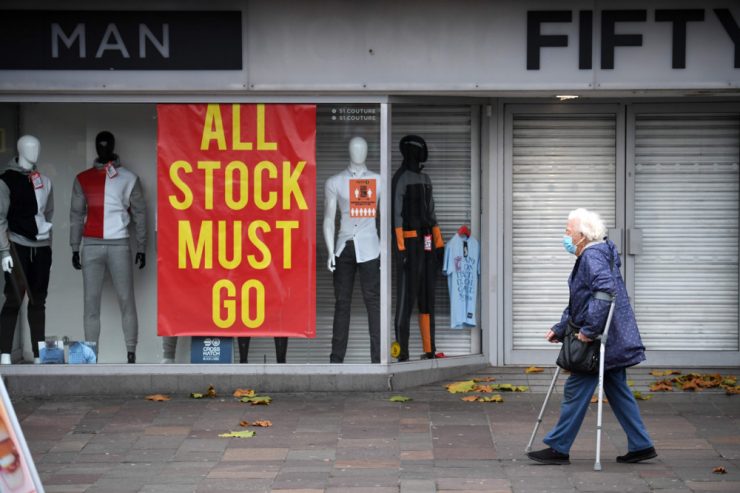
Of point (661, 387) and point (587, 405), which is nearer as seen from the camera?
point (587, 405)

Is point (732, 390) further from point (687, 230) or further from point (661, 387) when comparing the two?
point (687, 230)

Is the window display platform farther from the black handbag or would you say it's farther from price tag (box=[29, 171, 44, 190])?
the black handbag

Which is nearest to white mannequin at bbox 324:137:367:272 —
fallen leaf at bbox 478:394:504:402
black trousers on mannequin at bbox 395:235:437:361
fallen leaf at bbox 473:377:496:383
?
black trousers on mannequin at bbox 395:235:437:361

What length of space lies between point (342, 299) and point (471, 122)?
2.16 m

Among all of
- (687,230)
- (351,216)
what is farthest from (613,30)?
(351,216)

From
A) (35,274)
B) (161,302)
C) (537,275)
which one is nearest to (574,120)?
(537,275)

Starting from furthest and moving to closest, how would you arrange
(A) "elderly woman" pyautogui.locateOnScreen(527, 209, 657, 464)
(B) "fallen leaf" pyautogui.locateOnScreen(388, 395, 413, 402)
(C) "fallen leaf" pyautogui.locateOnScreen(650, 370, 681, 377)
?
(C) "fallen leaf" pyautogui.locateOnScreen(650, 370, 681, 377)
(B) "fallen leaf" pyautogui.locateOnScreen(388, 395, 413, 402)
(A) "elderly woman" pyautogui.locateOnScreen(527, 209, 657, 464)

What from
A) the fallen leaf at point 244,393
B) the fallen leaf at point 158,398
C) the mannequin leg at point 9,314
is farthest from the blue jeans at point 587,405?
the mannequin leg at point 9,314

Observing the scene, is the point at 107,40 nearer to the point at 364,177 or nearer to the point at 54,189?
the point at 54,189

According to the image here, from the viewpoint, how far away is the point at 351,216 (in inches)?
471

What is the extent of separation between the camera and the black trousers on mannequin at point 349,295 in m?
12.0

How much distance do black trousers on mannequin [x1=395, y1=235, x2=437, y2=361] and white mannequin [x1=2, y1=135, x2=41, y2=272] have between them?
358cm

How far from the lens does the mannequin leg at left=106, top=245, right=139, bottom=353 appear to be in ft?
39.7

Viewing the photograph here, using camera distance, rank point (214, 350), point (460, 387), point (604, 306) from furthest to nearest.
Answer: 1. point (214, 350)
2. point (460, 387)
3. point (604, 306)
